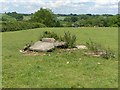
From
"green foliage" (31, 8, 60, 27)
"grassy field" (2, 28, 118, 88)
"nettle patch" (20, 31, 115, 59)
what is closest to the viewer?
"grassy field" (2, 28, 118, 88)

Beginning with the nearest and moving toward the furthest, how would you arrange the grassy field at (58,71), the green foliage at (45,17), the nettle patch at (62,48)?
1. the grassy field at (58,71)
2. the nettle patch at (62,48)
3. the green foliage at (45,17)

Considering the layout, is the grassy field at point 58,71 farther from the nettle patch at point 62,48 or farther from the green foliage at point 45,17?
the green foliage at point 45,17

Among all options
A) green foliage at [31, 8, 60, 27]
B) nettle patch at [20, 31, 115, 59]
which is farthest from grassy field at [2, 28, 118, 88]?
green foliage at [31, 8, 60, 27]

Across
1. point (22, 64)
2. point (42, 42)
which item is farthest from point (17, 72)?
point (42, 42)

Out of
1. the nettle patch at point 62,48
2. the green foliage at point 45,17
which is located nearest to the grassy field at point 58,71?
the nettle patch at point 62,48

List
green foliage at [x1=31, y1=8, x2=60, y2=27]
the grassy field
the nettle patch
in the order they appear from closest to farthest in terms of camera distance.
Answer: the grassy field < the nettle patch < green foliage at [x1=31, y1=8, x2=60, y2=27]

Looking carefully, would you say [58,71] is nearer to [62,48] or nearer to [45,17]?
[62,48]

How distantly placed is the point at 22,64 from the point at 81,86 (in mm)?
3315

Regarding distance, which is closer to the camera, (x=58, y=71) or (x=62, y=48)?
(x=58, y=71)

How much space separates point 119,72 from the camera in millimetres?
9070

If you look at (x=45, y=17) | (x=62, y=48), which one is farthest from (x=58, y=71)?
(x=45, y=17)

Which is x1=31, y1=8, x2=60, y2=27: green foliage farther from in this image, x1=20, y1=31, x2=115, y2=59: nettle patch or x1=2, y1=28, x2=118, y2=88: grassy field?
x1=2, y1=28, x2=118, y2=88: grassy field

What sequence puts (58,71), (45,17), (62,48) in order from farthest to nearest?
1. (45,17)
2. (62,48)
3. (58,71)

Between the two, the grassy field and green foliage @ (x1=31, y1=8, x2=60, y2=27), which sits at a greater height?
the grassy field
